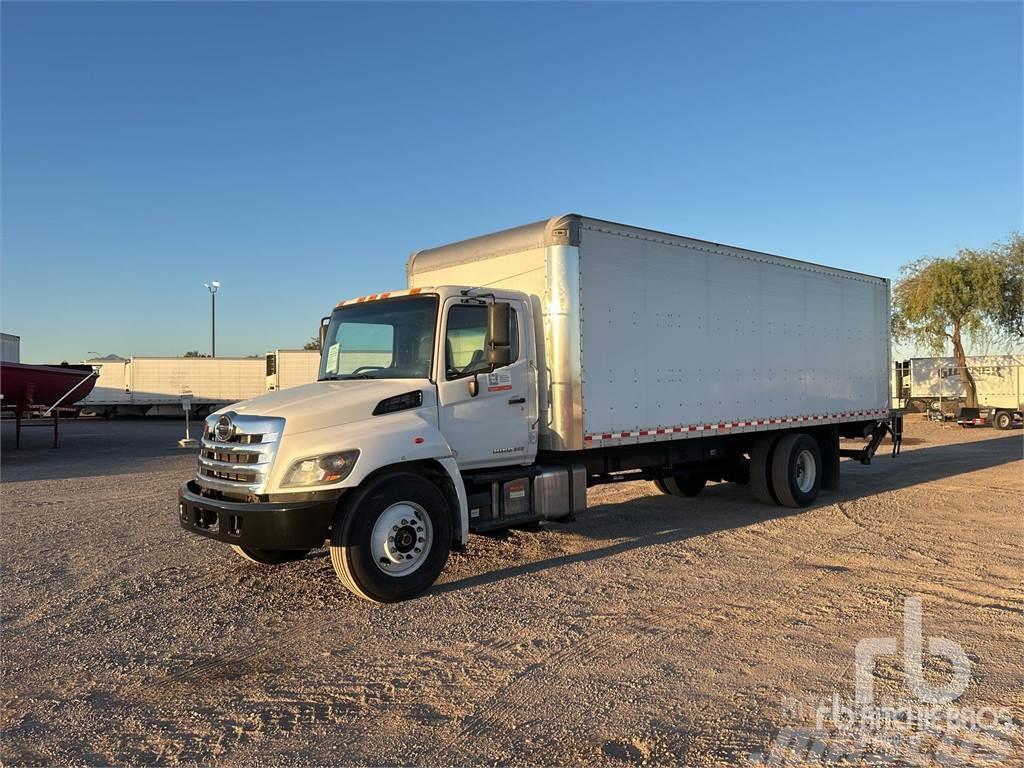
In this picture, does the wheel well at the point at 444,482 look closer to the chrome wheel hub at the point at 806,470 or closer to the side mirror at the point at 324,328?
the side mirror at the point at 324,328

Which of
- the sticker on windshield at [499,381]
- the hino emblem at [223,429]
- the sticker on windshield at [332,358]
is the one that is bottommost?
the hino emblem at [223,429]

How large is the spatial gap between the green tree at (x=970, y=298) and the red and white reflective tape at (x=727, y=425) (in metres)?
22.8

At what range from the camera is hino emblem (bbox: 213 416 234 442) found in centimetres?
596

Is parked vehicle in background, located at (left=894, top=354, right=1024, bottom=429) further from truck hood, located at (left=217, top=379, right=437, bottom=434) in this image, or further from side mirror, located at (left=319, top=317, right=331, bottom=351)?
truck hood, located at (left=217, top=379, right=437, bottom=434)

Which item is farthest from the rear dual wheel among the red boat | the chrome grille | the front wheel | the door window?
the red boat

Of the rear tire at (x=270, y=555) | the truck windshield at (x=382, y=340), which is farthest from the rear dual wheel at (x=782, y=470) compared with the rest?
the rear tire at (x=270, y=555)

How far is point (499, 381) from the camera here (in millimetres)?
6949

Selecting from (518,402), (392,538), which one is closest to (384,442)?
(392,538)

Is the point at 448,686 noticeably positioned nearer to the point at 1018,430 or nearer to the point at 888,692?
the point at 888,692

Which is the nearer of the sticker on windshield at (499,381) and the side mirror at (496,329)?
the side mirror at (496,329)

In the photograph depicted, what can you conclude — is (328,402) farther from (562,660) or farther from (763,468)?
(763,468)

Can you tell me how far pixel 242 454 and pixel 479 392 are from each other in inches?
83.1

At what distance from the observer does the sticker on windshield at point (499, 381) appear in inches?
271

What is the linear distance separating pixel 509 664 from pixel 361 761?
1.42 metres
